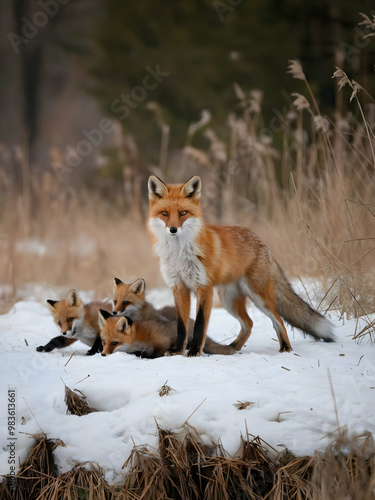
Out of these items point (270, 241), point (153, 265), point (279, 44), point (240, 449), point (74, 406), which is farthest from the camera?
point (279, 44)

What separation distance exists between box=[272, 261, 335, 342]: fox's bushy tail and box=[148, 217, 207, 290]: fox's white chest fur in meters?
0.67

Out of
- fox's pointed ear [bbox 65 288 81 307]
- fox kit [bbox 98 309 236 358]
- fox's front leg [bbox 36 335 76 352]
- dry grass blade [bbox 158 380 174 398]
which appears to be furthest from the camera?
fox's pointed ear [bbox 65 288 81 307]

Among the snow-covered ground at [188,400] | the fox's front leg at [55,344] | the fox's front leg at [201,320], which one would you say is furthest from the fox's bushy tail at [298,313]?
the fox's front leg at [55,344]

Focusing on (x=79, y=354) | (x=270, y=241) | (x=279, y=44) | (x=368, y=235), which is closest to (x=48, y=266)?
(x=270, y=241)

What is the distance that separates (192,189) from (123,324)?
1001 mm

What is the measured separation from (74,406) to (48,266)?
4431mm

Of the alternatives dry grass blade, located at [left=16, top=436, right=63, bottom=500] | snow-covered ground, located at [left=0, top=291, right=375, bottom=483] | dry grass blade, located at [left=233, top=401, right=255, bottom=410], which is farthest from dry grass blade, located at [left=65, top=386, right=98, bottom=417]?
dry grass blade, located at [left=233, top=401, right=255, bottom=410]

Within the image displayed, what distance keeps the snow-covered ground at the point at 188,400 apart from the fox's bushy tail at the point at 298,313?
300mm

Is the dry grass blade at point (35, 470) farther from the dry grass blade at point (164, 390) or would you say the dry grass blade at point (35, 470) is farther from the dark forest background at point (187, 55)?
the dark forest background at point (187, 55)

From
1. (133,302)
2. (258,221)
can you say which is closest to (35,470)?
(133,302)

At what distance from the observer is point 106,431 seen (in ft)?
7.86

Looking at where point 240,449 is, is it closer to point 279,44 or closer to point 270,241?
point 270,241

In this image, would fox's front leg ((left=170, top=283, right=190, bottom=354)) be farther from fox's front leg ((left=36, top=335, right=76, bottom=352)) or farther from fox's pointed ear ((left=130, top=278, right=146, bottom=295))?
fox's front leg ((left=36, top=335, right=76, bottom=352))

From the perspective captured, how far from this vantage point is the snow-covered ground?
233 centimetres
